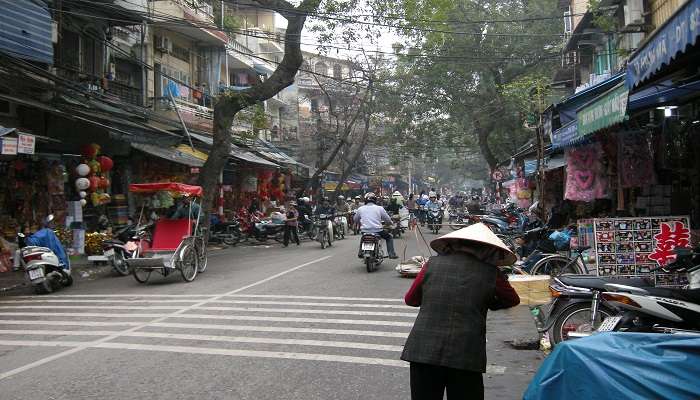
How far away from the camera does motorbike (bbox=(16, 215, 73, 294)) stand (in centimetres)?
1084

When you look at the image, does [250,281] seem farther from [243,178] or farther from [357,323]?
[243,178]

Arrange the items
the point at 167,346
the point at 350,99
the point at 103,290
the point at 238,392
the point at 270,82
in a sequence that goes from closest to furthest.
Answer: the point at 238,392 < the point at 167,346 < the point at 103,290 < the point at 270,82 < the point at 350,99

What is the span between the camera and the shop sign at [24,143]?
11.1m

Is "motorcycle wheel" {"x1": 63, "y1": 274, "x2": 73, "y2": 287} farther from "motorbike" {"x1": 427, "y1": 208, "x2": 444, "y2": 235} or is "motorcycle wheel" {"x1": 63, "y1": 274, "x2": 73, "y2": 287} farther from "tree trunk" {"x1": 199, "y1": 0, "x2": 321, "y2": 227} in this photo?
"motorbike" {"x1": 427, "y1": 208, "x2": 444, "y2": 235}

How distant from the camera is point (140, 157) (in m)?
18.9

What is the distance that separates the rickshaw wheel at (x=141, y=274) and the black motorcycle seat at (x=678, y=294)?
9829 millimetres

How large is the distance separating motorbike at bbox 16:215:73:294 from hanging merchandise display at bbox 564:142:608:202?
969 cm

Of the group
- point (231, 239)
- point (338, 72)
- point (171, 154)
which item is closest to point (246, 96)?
point (171, 154)

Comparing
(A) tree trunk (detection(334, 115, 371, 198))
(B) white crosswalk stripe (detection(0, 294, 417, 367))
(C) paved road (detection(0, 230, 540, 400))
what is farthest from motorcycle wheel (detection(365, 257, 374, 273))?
(A) tree trunk (detection(334, 115, 371, 198))

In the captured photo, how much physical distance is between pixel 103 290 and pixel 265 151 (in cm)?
1790

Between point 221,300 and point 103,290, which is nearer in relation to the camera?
point 221,300

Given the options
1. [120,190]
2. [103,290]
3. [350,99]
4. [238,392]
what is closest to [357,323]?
[238,392]

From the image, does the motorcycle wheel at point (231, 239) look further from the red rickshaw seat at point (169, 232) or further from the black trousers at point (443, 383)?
the black trousers at point (443, 383)

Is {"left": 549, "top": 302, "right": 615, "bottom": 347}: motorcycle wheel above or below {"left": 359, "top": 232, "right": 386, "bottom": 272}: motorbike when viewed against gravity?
below
